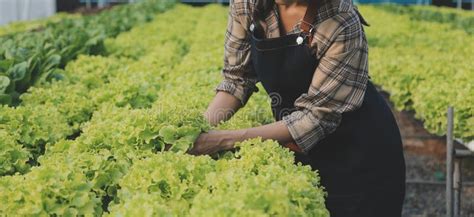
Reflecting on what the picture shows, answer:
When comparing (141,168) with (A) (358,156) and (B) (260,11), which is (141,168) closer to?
(B) (260,11)

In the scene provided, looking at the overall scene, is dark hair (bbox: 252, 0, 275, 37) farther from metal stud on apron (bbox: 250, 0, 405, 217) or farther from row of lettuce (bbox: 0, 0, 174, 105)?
row of lettuce (bbox: 0, 0, 174, 105)

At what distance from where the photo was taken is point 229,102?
4.96m

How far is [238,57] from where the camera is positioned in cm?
485

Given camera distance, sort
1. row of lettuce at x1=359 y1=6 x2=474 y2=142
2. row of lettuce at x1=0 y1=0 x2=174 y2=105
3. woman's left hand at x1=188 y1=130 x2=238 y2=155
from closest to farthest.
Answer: woman's left hand at x1=188 y1=130 x2=238 y2=155 → row of lettuce at x1=359 y1=6 x2=474 y2=142 → row of lettuce at x1=0 y1=0 x2=174 y2=105

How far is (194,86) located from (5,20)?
22.8m

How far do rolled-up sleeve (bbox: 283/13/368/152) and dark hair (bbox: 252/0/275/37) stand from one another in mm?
332

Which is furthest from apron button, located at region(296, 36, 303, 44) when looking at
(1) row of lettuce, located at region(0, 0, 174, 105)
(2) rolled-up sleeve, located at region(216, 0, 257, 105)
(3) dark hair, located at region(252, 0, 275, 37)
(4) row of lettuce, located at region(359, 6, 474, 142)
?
(1) row of lettuce, located at region(0, 0, 174, 105)

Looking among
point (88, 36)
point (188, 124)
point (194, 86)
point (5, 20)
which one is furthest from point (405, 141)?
point (5, 20)

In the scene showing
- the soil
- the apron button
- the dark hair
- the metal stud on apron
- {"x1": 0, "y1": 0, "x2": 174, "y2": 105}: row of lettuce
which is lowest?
the soil

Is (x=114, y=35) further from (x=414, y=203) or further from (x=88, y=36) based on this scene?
(x=414, y=203)

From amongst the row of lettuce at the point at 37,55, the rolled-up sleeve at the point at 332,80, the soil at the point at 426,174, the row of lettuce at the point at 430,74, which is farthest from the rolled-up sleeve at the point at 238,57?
the soil at the point at 426,174

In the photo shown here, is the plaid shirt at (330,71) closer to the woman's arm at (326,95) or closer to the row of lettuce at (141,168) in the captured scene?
the woman's arm at (326,95)

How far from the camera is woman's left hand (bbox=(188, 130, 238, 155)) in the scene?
4332mm

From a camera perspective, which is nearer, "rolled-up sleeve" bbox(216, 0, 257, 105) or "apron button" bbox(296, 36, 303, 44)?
"apron button" bbox(296, 36, 303, 44)
